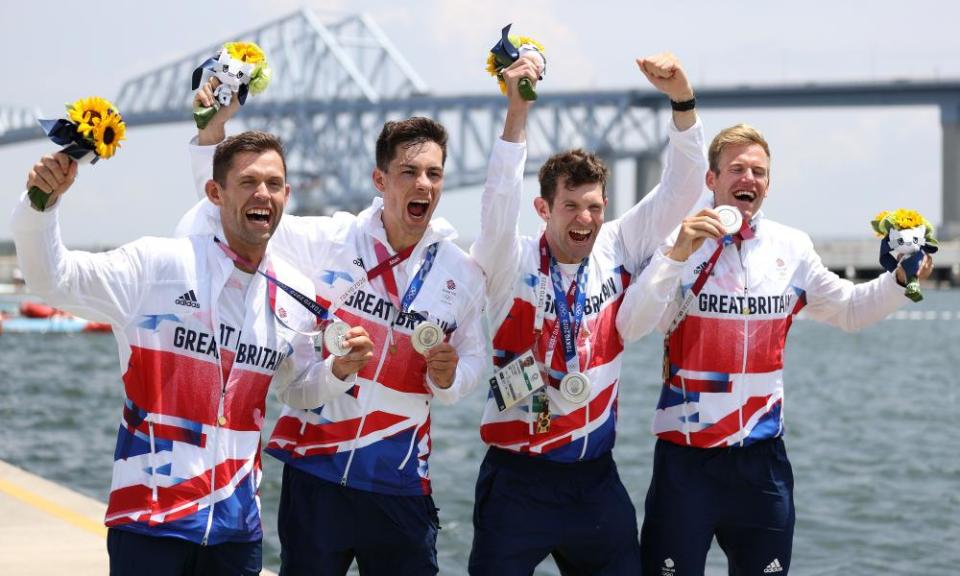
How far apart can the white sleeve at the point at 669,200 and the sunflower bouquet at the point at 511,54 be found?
0.74 metres

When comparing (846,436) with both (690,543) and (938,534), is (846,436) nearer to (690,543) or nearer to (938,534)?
(938,534)

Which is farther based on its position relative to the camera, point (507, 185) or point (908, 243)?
point (908, 243)

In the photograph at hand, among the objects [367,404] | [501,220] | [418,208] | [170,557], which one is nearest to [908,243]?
[501,220]

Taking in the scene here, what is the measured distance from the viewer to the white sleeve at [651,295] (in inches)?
206

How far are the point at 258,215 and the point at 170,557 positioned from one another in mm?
1184

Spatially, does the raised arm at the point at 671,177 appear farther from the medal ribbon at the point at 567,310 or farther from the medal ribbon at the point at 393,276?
the medal ribbon at the point at 393,276

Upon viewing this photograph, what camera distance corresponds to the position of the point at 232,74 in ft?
16.5

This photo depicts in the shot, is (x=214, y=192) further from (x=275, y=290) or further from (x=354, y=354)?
(x=354, y=354)

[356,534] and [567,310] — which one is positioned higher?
[567,310]

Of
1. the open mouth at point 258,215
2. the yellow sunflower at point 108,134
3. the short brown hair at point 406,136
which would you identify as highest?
the short brown hair at point 406,136

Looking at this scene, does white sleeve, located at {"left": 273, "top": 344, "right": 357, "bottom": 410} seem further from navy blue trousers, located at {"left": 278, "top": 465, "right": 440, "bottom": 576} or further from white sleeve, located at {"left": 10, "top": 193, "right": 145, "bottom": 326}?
white sleeve, located at {"left": 10, "top": 193, "right": 145, "bottom": 326}

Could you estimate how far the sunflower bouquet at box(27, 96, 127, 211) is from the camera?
4.14 m

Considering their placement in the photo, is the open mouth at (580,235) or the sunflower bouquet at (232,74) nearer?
the sunflower bouquet at (232,74)

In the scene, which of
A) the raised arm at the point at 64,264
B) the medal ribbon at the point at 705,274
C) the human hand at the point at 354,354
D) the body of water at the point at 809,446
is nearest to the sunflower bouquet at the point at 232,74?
the raised arm at the point at 64,264
